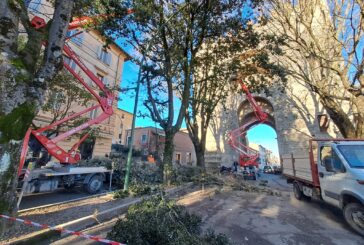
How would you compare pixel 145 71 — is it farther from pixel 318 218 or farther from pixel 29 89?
pixel 318 218

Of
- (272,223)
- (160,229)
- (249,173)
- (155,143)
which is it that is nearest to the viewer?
(160,229)

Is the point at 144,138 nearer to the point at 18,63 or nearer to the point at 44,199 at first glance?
the point at 44,199

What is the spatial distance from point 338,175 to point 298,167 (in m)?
3.02

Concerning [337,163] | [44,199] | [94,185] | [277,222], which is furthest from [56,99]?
[337,163]

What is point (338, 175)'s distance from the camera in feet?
19.5

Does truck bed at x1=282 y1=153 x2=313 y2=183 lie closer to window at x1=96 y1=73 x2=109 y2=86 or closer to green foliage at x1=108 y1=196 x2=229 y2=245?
green foliage at x1=108 y1=196 x2=229 y2=245

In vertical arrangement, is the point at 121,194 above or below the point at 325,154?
below

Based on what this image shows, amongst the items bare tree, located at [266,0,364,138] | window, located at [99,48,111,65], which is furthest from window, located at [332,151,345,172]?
window, located at [99,48,111,65]

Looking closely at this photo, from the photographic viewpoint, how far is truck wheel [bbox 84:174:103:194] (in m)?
9.41

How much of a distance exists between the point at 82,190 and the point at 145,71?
661 cm

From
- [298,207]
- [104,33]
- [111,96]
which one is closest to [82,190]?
[111,96]

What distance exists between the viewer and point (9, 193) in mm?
3369

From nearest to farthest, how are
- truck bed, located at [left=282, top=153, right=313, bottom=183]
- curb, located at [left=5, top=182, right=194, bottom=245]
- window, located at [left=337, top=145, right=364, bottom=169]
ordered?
1. curb, located at [left=5, top=182, right=194, bottom=245]
2. window, located at [left=337, top=145, right=364, bottom=169]
3. truck bed, located at [left=282, top=153, right=313, bottom=183]

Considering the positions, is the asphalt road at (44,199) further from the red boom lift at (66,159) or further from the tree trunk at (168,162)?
the tree trunk at (168,162)
